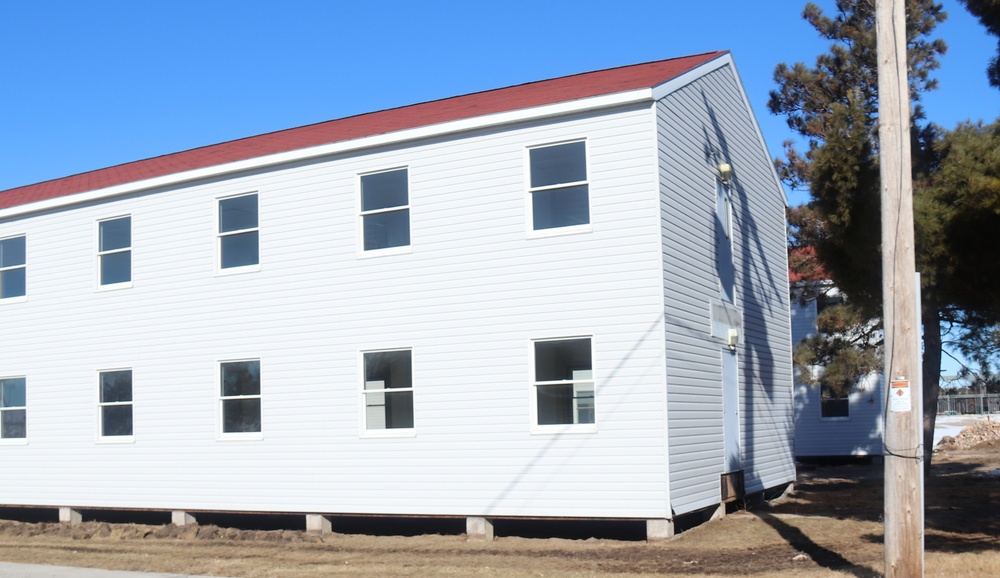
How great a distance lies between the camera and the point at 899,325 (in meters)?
10.4

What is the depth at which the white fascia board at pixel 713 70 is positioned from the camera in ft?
52.1

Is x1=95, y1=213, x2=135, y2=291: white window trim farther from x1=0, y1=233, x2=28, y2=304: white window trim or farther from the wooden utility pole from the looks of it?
the wooden utility pole

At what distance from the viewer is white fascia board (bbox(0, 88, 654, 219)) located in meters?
15.6

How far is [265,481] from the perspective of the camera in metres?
18.4

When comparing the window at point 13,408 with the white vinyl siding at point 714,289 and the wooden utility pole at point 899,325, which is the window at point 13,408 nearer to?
the white vinyl siding at point 714,289

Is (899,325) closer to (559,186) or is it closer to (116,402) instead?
(559,186)

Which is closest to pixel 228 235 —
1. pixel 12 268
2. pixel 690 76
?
pixel 12 268

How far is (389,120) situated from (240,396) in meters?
5.55

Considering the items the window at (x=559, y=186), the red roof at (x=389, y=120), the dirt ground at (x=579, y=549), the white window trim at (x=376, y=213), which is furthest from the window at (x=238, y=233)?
the window at (x=559, y=186)

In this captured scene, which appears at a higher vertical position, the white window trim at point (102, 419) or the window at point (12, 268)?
the window at point (12, 268)

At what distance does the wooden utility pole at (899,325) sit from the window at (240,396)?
11.4 metres

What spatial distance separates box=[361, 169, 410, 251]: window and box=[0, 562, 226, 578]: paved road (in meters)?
6.28

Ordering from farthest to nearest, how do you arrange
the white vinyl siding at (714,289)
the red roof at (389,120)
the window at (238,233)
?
the window at (238,233)
the red roof at (389,120)
the white vinyl siding at (714,289)

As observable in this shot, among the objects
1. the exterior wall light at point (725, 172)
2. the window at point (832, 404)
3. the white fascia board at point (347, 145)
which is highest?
the white fascia board at point (347, 145)
